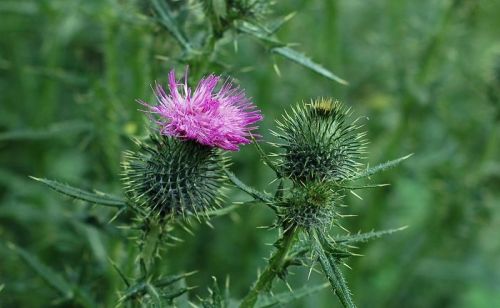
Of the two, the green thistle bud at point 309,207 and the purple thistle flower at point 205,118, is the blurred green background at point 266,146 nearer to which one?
the purple thistle flower at point 205,118

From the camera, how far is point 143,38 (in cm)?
520

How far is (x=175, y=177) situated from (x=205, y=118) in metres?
0.32

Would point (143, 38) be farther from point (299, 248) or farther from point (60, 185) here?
point (299, 248)

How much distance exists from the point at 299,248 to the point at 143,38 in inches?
102

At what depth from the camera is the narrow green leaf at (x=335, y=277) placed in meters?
2.68

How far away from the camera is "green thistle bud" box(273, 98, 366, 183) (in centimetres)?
305

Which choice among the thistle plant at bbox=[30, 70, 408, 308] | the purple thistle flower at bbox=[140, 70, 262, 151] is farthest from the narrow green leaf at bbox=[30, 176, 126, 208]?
the purple thistle flower at bbox=[140, 70, 262, 151]

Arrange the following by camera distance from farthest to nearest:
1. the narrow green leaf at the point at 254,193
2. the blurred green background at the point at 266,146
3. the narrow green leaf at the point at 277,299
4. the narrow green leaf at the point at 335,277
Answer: the blurred green background at the point at 266,146, the narrow green leaf at the point at 277,299, the narrow green leaf at the point at 254,193, the narrow green leaf at the point at 335,277

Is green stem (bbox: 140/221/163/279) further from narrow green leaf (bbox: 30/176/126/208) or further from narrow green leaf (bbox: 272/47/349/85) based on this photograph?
narrow green leaf (bbox: 272/47/349/85)

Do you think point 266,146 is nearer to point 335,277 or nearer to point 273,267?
point 273,267

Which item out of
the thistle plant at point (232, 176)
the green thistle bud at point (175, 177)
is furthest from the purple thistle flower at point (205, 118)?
the green thistle bud at point (175, 177)

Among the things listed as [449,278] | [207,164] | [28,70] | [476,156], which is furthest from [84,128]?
[476,156]

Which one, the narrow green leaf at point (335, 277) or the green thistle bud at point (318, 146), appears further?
the green thistle bud at point (318, 146)

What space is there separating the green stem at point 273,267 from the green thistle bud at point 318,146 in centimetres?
23
